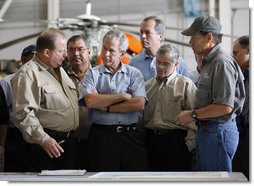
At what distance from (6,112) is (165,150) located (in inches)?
34.2

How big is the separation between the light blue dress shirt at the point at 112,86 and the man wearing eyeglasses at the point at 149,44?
0.18 ft

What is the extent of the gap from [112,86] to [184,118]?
1.34 ft

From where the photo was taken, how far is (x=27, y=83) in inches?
86.2

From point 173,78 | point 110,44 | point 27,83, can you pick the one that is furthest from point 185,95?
point 27,83

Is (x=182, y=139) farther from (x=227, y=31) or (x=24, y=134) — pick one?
(x=24, y=134)

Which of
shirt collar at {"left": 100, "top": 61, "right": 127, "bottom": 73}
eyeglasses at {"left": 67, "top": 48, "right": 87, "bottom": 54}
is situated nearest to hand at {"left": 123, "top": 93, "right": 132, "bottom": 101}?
shirt collar at {"left": 100, "top": 61, "right": 127, "bottom": 73}

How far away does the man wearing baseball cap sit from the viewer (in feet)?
6.51

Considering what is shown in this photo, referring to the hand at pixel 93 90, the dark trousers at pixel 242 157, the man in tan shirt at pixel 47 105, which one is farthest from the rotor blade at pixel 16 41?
the dark trousers at pixel 242 157

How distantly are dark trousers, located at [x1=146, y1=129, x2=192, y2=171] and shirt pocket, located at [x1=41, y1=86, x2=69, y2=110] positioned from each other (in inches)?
18.5

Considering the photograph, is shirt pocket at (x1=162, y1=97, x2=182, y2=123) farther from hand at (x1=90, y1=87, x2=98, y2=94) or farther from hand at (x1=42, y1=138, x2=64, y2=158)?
hand at (x1=42, y1=138, x2=64, y2=158)

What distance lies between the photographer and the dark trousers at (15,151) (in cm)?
221

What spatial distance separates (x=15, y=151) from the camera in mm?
2230

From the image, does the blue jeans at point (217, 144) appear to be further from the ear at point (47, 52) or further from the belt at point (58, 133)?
the ear at point (47, 52)

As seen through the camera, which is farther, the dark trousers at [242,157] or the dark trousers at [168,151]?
the dark trousers at [168,151]
